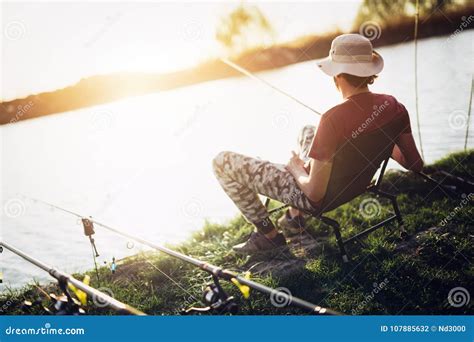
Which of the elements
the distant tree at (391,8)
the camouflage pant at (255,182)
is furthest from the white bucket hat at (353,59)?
the distant tree at (391,8)

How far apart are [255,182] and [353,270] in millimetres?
811

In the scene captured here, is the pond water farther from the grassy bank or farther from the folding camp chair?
the folding camp chair

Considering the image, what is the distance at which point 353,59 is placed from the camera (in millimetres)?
2705

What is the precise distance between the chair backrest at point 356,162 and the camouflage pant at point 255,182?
19 centimetres

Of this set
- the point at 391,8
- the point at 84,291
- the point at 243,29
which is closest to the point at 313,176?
the point at 84,291

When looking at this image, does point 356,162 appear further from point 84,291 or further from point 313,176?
point 84,291

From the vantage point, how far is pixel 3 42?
3.50 m

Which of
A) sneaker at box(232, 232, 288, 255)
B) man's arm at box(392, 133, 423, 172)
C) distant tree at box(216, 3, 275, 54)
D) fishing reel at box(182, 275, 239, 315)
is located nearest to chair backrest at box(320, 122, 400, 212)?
man's arm at box(392, 133, 423, 172)

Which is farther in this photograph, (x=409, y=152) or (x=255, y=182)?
(x=255, y=182)

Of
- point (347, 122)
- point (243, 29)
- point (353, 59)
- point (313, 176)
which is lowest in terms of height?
point (313, 176)

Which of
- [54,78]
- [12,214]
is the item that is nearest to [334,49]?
[54,78]

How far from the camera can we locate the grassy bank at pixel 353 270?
272cm

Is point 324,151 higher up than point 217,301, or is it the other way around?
point 324,151
